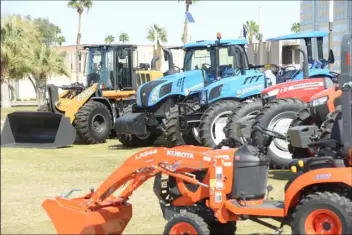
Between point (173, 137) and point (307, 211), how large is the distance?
832 cm

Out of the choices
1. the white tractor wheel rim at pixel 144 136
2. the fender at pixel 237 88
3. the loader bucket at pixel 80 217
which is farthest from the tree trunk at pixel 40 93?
the loader bucket at pixel 80 217

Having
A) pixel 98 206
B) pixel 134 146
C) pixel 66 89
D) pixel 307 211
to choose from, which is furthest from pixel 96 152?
pixel 307 211

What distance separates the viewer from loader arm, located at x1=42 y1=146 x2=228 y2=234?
6.07 m

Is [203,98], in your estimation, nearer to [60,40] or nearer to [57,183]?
[57,183]

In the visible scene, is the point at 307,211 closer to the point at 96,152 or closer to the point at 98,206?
the point at 98,206

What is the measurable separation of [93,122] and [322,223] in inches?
480

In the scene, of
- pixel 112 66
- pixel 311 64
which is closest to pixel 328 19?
pixel 112 66

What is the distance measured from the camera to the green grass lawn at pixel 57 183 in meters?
7.18

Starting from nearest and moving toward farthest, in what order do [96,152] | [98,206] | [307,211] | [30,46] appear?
[307,211]
[98,206]
[96,152]
[30,46]

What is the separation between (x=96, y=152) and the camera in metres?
15.4

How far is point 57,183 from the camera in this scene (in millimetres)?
10570

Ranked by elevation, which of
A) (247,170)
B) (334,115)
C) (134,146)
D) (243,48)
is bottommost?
(134,146)

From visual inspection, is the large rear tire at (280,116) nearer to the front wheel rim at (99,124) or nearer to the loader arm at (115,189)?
the loader arm at (115,189)

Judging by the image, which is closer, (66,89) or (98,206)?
(98,206)
